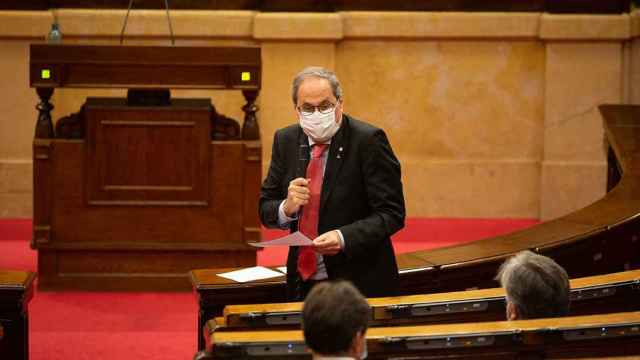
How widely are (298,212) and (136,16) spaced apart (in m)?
5.90

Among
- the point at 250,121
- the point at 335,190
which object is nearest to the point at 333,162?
the point at 335,190

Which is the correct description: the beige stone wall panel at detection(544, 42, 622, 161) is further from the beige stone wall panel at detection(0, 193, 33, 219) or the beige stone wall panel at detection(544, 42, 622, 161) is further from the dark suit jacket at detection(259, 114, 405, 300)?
the dark suit jacket at detection(259, 114, 405, 300)

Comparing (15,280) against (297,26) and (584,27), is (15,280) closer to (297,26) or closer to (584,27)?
(297,26)

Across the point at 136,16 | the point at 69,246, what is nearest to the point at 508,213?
the point at 136,16

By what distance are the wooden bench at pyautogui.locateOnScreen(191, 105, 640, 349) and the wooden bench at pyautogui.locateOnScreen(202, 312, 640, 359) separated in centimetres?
125

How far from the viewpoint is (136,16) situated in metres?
9.51

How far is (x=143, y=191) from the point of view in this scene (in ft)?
22.5

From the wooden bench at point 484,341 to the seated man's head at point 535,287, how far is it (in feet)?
0.18

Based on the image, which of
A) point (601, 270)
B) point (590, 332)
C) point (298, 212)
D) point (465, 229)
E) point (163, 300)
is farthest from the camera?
point (465, 229)

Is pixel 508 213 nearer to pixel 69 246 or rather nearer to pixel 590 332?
pixel 69 246

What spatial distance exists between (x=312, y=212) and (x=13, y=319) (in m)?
1.44

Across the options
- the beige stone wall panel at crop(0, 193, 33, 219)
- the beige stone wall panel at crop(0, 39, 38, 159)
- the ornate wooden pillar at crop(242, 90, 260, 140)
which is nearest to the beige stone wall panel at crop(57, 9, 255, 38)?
the beige stone wall panel at crop(0, 39, 38, 159)

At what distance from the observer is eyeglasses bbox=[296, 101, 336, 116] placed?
384cm

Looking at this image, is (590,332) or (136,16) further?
(136,16)
